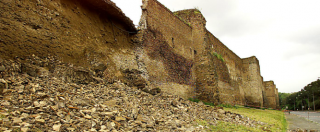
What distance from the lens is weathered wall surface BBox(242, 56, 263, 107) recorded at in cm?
2534

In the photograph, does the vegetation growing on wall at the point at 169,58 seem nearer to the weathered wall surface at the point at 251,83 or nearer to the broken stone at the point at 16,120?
the broken stone at the point at 16,120

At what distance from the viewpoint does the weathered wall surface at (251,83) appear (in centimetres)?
2534

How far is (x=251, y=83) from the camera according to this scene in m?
26.2

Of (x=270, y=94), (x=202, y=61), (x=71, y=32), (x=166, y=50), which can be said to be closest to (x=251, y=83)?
(x=270, y=94)

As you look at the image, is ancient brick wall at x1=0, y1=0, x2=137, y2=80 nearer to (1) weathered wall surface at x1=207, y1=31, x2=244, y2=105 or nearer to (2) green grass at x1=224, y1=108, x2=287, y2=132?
(2) green grass at x1=224, y1=108, x2=287, y2=132

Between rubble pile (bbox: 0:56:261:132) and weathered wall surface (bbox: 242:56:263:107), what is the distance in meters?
21.1

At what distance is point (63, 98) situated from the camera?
14.8 ft

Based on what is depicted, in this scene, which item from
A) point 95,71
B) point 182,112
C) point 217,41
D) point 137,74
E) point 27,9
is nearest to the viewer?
point 27,9

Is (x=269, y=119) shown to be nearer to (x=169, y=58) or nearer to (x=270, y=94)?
(x=169, y=58)

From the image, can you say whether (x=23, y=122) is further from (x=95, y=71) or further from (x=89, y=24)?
(x=89, y=24)

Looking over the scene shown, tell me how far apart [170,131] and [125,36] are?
5.11 meters

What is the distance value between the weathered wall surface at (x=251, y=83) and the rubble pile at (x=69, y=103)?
69.2ft

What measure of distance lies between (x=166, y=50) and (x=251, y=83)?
1938cm

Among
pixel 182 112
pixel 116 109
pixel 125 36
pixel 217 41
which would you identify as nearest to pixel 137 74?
pixel 125 36
